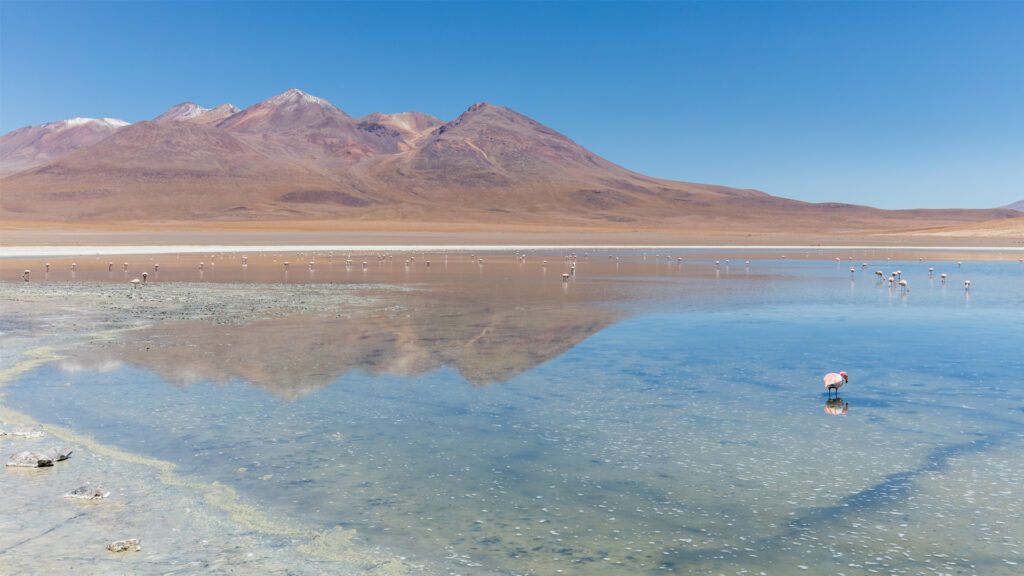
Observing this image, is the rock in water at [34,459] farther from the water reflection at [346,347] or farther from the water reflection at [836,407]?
the water reflection at [836,407]

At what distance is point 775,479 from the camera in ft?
23.0

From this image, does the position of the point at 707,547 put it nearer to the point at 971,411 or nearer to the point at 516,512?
the point at 516,512

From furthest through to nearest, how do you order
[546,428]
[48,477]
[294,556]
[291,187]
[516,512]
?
[291,187] → [546,428] → [48,477] → [516,512] → [294,556]

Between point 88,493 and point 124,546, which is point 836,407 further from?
point 88,493

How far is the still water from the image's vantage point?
5777mm

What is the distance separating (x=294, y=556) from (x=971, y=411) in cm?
802

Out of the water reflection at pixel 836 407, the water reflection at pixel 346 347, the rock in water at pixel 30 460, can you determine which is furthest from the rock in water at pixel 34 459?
the water reflection at pixel 836 407

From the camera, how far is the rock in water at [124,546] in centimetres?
549

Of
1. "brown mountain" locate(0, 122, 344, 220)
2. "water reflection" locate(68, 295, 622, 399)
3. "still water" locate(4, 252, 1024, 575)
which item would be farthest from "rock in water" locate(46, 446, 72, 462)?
"brown mountain" locate(0, 122, 344, 220)

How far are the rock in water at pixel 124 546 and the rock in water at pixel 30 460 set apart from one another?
2.21 metres

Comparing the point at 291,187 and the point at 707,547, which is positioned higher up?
the point at 291,187

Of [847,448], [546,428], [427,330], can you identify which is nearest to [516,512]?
[546,428]

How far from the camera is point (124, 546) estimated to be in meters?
5.50

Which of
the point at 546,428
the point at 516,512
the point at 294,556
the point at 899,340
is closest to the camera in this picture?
the point at 294,556
